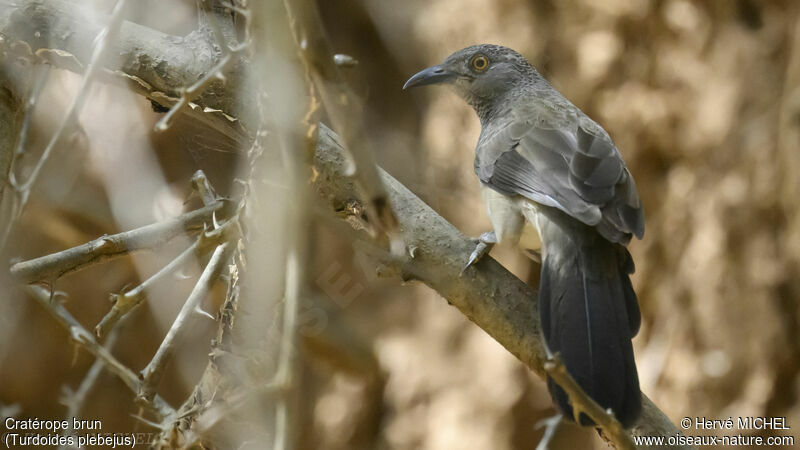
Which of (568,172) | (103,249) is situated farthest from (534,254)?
(103,249)

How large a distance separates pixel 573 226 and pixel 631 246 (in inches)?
110

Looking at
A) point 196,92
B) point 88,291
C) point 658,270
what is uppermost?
point 196,92

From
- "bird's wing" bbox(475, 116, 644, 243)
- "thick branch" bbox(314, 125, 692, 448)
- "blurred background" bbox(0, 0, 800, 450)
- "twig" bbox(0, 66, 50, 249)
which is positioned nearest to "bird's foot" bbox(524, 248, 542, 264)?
"bird's wing" bbox(475, 116, 644, 243)

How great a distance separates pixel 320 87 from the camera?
124 cm

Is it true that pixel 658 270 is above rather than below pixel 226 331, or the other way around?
→ below

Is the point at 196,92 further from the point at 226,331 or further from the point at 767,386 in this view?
the point at 767,386

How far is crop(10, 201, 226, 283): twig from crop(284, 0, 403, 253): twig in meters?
1.37

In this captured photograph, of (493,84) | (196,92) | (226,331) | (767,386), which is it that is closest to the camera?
(196,92)

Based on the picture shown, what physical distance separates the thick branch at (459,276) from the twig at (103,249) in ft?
1.39

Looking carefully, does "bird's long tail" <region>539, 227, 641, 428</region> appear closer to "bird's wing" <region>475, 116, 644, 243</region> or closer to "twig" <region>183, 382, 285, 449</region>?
"bird's wing" <region>475, 116, 644, 243</region>

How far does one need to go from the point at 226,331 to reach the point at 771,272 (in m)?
4.41

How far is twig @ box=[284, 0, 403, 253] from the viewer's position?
1.19 metres

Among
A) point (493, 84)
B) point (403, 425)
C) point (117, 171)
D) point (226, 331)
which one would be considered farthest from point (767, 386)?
point (117, 171)

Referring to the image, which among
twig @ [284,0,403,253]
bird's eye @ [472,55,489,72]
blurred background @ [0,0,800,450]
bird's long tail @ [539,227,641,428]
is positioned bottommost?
blurred background @ [0,0,800,450]
